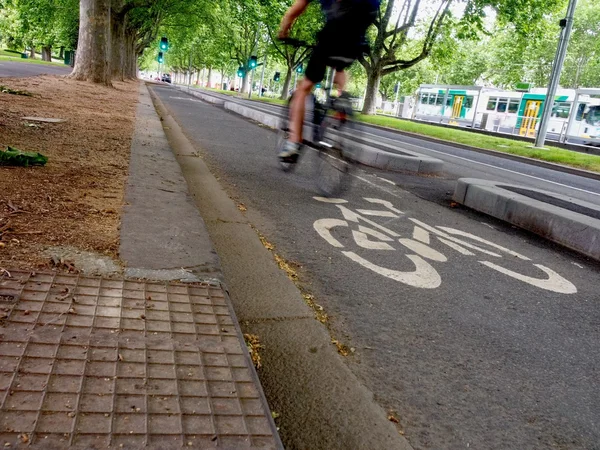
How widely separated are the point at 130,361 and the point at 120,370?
0.07 metres

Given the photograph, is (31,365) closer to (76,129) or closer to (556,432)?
(556,432)

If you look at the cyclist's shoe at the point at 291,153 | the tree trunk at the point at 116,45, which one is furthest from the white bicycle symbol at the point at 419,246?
the tree trunk at the point at 116,45

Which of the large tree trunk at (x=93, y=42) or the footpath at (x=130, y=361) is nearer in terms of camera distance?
the footpath at (x=130, y=361)

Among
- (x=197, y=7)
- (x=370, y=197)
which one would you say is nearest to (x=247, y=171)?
(x=370, y=197)

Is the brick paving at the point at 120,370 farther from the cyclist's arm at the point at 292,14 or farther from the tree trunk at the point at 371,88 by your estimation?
the tree trunk at the point at 371,88

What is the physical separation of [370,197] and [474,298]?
126 inches

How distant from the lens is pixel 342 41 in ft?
14.8

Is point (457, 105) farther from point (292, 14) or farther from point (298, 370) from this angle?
point (298, 370)

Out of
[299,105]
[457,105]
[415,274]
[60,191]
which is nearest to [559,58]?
[299,105]

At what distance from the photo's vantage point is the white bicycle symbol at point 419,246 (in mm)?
3576

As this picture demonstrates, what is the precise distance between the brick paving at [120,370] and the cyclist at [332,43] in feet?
9.80

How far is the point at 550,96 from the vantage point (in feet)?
57.8

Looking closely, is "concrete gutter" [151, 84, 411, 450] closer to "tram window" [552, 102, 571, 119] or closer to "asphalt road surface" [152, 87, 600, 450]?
"asphalt road surface" [152, 87, 600, 450]

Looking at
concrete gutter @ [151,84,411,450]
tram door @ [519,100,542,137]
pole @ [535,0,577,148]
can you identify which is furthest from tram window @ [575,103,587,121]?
concrete gutter @ [151,84,411,450]
